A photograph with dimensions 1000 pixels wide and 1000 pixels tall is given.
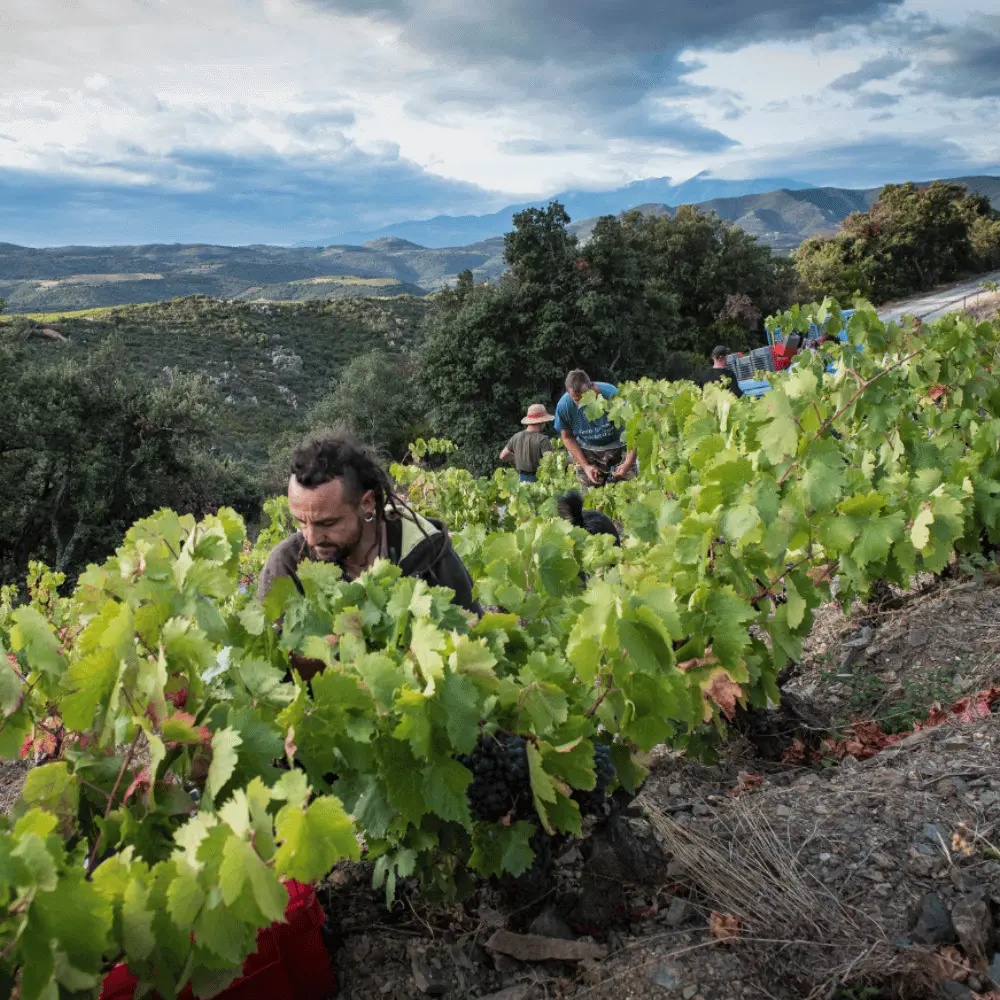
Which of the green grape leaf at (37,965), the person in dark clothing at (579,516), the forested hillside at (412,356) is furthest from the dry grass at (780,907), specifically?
the forested hillside at (412,356)

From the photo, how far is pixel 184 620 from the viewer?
5.52 ft

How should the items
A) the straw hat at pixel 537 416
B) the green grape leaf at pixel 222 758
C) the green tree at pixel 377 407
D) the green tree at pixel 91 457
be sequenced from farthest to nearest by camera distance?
the green tree at pixel 377 407 < the green tree at pixel 91 457 < the straw hat at pixel 537 416 < the green grape leaf at pixel 222 758

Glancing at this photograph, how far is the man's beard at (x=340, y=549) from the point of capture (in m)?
2.92

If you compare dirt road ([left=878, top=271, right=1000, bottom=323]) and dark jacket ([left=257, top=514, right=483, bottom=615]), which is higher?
dirt road ([left=878, top=271, right=1000, bottom=323])

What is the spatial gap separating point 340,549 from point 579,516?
1.81 meters

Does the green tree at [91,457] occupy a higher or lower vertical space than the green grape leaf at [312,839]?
lower

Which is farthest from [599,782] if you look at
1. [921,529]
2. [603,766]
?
[921,529]

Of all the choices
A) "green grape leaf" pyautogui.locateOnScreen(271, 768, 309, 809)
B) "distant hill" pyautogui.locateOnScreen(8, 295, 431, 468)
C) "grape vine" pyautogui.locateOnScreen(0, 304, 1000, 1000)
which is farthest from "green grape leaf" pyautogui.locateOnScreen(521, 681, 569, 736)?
"distant hill" pyautogui.locateOnScreen(8, 295, 431, 468)

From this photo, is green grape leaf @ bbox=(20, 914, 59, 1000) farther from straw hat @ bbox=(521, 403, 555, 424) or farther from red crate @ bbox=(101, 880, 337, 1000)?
straw hat @ bbox=(521, 403, 555, 424)

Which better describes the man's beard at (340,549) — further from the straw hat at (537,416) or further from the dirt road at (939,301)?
the dirt road at (939,301)

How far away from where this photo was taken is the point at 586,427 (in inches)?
284

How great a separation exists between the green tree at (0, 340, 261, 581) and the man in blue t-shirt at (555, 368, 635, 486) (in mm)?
17413

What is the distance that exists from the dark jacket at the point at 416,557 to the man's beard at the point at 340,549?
0.08m

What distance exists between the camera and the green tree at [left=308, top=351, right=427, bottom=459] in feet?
126
